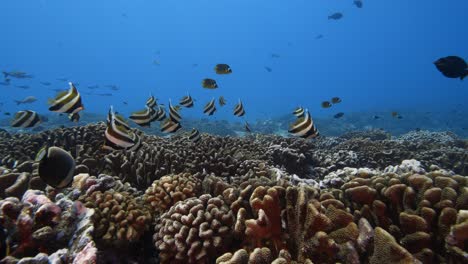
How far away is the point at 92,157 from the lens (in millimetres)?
6645

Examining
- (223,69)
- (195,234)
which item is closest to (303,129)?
(195,234)

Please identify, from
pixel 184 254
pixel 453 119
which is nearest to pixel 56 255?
pixel 184 254

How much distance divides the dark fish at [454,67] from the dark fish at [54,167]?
7.86 meters

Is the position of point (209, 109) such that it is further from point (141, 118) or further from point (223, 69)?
point (141, 118)

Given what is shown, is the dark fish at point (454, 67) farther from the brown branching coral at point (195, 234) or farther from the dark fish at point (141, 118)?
the dark fish at point (141, 118)

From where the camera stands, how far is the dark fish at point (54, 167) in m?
3.01

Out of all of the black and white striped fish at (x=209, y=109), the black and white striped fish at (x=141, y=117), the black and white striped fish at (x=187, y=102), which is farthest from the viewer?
the black and white striped fish at (x=209, y=109)

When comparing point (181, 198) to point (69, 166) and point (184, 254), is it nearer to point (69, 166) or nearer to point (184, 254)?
point (184, 254)

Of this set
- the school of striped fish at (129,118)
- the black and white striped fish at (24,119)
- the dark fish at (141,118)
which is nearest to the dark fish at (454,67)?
the school of striped fish at (129,118)

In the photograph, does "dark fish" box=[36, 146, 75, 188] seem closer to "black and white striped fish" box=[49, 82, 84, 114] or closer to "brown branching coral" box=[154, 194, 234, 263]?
"brown branching coral" box=[154, 194, 234, 263]

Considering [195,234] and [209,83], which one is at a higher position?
[209,83]

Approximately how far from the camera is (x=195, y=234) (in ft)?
11.6

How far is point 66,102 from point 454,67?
8.37 m

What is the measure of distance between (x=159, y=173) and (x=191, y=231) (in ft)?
9.38
